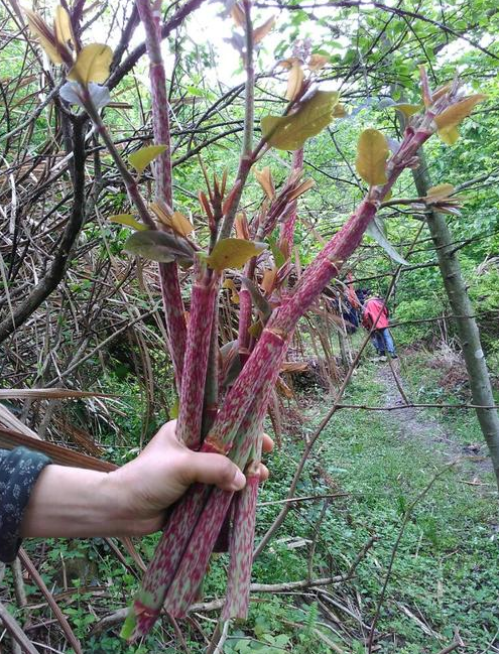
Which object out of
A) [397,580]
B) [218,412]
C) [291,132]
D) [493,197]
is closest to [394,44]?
[291,132]

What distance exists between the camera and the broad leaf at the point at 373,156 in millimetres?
489

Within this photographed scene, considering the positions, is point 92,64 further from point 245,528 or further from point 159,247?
point 245,528

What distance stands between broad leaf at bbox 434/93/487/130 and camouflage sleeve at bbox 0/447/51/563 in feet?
2.15

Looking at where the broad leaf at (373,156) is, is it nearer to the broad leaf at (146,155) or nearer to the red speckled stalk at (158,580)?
the broad leaf at (146,155)

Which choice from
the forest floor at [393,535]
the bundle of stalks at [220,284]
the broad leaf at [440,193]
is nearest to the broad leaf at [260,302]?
the bundle of stalks at [220,284]

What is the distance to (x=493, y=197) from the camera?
4.36 m

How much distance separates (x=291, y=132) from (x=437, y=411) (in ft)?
19.1

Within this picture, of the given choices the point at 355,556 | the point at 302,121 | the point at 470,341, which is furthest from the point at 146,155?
the point at 355,556

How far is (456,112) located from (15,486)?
71 centimetres

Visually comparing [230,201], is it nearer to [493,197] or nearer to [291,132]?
[291,132]

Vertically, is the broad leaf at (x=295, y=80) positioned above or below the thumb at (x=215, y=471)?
above

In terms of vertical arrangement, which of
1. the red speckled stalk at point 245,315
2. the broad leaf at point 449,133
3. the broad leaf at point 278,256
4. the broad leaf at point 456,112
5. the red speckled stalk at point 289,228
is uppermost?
the broad leaf at point 456,112

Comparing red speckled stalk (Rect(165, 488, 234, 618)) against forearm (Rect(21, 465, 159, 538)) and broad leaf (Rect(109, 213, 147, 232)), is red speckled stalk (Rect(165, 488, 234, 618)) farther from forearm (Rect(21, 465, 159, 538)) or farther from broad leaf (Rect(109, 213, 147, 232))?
broad leaf (Rect(109, 213, 147, 232))

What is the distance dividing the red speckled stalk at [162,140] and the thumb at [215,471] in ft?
0.43
